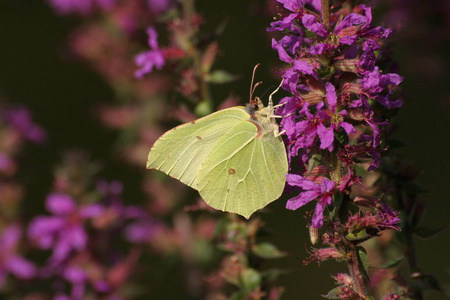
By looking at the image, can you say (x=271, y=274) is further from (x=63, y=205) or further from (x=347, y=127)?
(x=63, y=205)

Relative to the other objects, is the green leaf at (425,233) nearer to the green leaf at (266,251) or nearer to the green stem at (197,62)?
the green leaf at (266,251)

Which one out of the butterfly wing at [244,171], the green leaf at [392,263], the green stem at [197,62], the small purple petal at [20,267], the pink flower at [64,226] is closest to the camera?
the green leaf at [392,263]

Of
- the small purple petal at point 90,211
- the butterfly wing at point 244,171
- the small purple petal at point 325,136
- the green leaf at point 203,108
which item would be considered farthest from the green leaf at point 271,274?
the small purple petal at point 90,211

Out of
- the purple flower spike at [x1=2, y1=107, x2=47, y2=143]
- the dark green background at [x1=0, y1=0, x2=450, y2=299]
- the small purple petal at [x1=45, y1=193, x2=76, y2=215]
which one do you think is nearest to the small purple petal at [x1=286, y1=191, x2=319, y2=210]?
the dark green background at [x1=0, y1=0, x2=450, y2=299]

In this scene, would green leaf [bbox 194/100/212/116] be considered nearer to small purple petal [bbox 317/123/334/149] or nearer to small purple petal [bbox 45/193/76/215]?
small purple petal [bbox 45/193/76/215]

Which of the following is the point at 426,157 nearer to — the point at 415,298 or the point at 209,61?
the point at 209,61

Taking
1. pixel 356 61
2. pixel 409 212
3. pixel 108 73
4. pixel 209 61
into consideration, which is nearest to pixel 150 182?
pixel 108 73
